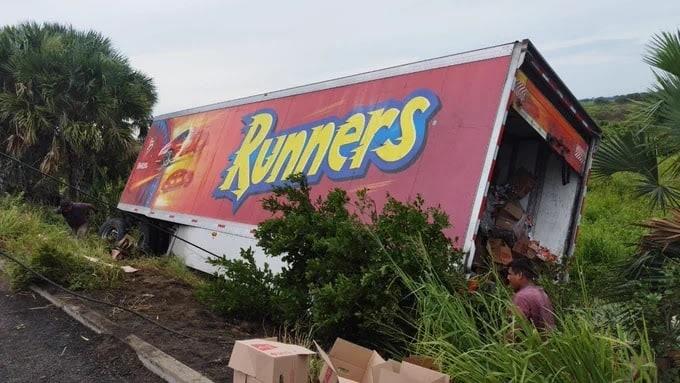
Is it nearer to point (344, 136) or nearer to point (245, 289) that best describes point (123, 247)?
point (344, 136)

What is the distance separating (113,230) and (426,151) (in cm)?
840

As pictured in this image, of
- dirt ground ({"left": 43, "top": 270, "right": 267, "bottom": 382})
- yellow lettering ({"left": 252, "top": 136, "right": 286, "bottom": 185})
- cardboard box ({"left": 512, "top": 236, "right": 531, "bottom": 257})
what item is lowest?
dirt ground ({"left": 43, "top": 270, "right": 267, "bottom": 382})

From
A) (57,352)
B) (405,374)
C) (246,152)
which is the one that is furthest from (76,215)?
(405,374)

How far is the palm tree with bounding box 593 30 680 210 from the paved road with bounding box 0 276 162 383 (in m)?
5.49

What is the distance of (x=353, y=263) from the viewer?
4562 millimetres

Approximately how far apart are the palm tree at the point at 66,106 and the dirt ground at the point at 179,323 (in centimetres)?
844

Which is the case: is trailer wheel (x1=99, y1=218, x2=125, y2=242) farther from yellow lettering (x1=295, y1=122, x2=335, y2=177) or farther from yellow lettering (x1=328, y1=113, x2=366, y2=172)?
yellow lettering (x1=328, y1=113, x2=366, y2=172)

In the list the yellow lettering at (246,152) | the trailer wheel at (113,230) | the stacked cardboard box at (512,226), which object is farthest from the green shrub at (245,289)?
the trailer wheel at (113,230)

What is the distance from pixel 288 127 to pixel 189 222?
8.11ft

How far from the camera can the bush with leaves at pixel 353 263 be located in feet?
13.9

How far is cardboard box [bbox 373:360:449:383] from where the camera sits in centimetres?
295

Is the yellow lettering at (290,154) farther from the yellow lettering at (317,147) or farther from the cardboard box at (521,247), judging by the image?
the cardboard box at (521,247)

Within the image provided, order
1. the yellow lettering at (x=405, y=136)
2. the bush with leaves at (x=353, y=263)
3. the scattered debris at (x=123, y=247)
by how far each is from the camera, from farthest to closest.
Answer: the scattered debris at (x=123, y=247) → the yellow lettering at (x=405, y=136) → the bush with leaves at (x=353, y=263)

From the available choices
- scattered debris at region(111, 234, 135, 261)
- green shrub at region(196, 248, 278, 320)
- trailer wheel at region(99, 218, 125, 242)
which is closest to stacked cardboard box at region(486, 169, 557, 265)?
green shrub at region(196, 248, 278, 320)
